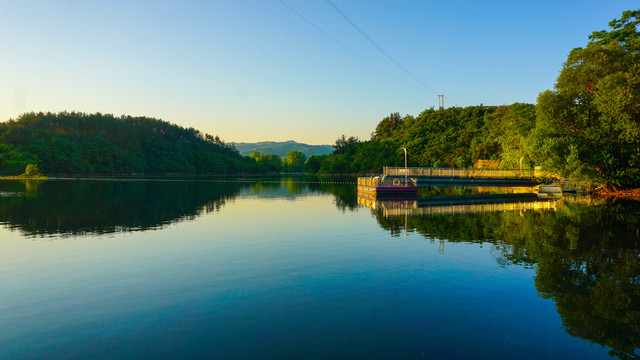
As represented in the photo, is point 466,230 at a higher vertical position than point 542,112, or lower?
lower

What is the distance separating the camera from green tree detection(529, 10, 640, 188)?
A: 46.2 metres

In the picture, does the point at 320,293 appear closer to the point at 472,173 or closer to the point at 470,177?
the point at 470,177

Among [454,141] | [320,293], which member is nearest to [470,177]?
[454,141]

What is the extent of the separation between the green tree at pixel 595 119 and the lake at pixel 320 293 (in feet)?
79.8

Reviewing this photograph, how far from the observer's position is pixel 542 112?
54.6 metres

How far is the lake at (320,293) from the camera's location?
10.1 metres

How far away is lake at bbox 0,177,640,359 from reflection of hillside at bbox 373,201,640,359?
9cm

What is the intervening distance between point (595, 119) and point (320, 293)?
181 feet

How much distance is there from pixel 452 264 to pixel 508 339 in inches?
339

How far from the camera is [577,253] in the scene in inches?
808

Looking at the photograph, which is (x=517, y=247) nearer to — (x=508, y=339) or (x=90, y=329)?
(x=508, y=339)

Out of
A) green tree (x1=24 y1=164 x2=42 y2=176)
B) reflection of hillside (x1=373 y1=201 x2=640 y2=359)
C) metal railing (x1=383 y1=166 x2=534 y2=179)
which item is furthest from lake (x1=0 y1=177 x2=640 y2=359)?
green tree (x1=24 y1=164 x2=42 y2=176)

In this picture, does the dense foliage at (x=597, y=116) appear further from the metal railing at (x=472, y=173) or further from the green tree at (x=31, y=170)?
the green tree at (x=31, y=170)

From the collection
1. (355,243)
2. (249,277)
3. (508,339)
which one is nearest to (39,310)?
(249,277)
